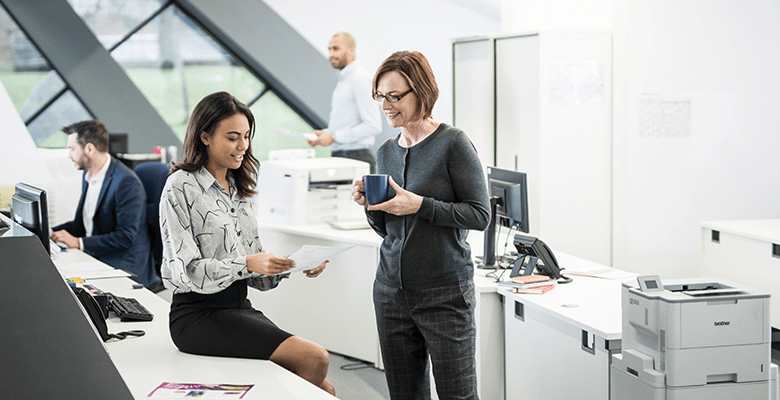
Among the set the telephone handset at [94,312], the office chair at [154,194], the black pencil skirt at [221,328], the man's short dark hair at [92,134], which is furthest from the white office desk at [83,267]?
the black pencil skirt at [221,328]

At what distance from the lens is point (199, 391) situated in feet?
5.72

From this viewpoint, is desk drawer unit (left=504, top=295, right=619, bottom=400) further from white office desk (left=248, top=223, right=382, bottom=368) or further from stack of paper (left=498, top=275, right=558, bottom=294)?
white office desk (left=248, top=223, right=382, bottom=368)

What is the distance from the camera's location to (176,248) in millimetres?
1875

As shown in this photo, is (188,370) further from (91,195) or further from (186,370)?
(91,195)

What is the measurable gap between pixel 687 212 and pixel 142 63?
16.4 ft

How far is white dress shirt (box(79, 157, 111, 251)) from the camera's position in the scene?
3893mm

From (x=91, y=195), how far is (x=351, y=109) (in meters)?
1.77

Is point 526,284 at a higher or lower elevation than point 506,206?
lower

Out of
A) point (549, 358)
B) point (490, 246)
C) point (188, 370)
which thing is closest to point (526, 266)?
point (490, 246)

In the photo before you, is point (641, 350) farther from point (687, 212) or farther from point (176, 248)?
point (687, 212)

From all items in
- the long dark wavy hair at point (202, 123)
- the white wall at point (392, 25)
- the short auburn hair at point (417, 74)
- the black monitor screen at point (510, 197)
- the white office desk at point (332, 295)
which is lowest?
the white office desk at point (332, 295)

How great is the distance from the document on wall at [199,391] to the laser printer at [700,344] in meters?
1.13

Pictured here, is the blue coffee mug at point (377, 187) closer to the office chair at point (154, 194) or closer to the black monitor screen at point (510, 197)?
the black monitor screen at point (510, 197)

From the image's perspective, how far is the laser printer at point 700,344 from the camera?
6.41ft
